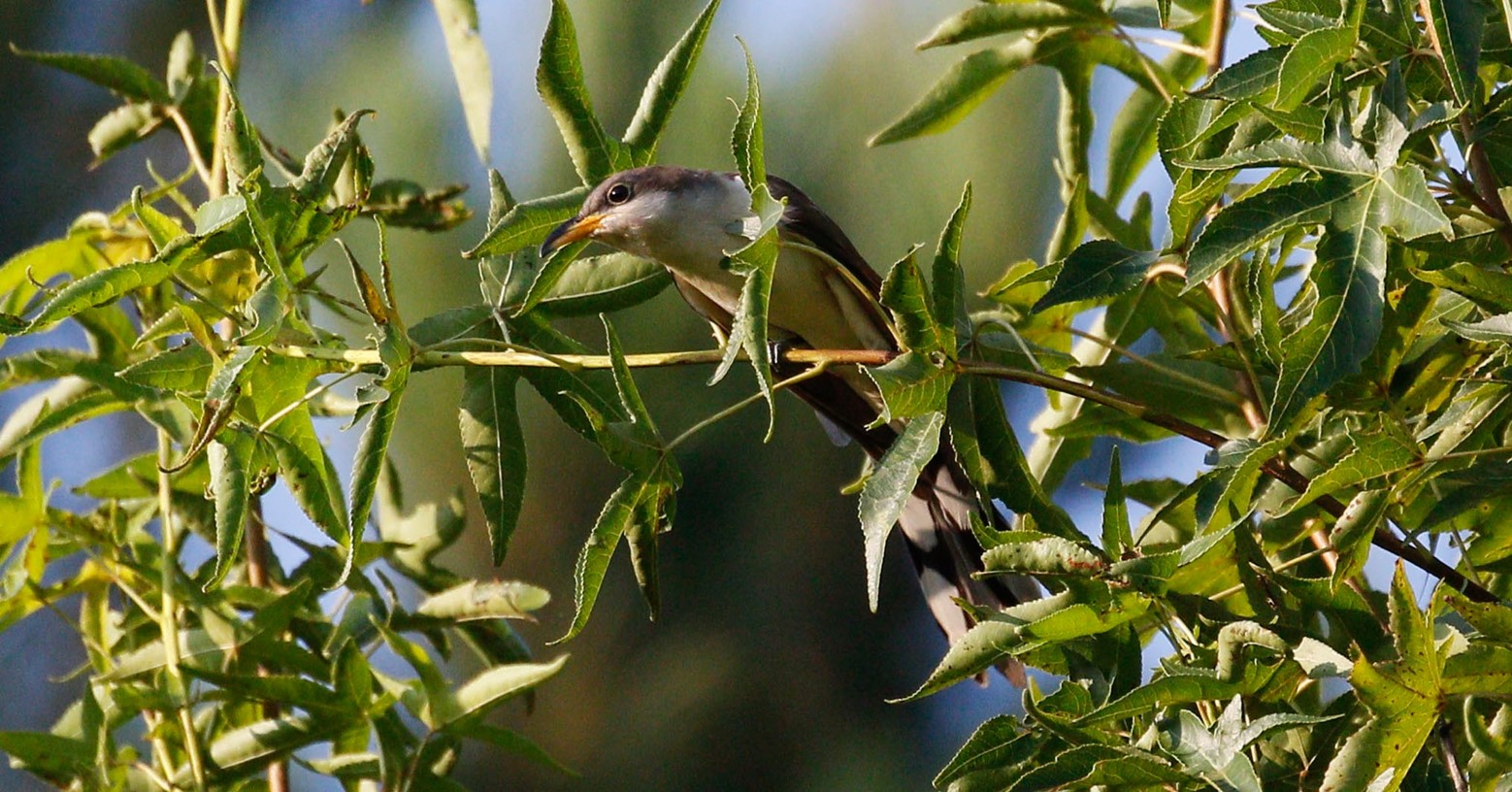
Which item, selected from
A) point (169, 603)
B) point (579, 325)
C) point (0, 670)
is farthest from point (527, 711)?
point (0, 670)

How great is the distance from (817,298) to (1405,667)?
7.16ft

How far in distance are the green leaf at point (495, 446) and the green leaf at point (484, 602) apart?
34 cm

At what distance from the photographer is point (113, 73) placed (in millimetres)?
2684

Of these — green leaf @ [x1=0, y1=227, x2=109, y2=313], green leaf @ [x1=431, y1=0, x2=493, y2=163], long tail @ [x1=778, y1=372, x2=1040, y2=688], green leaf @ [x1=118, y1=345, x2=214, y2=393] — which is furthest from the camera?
long tail @ [x1=778, y1=372, x2=1040, y2=688]

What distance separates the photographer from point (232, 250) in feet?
6.60

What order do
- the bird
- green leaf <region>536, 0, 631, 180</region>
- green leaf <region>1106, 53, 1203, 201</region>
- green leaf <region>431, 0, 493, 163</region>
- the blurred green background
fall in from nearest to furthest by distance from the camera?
green leaf <region>536, 0, 631, 180</region> → green leaf <region>431, 0, 493, 163</region> → green leaf <region>1106, 53, 1203, 201</region> → the bird → the blurred green background

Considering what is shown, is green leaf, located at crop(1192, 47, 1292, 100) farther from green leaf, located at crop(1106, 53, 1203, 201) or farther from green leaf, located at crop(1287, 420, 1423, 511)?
green leaf, located at crop(1106, 53, 1203, 201)

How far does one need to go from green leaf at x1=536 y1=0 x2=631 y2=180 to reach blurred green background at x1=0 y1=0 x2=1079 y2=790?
382 cm

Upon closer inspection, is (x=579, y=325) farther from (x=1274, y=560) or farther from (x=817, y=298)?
(x=1274, y=560)

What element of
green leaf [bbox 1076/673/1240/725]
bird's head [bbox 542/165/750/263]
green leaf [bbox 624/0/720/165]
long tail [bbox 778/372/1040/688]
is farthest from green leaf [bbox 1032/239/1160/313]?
bird's head [bbox 542/165/750/263]

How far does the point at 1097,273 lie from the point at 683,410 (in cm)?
461

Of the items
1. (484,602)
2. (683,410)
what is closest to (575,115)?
(484,602)

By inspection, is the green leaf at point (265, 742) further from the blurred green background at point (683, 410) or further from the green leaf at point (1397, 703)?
the blurred green background at point (683, 410)

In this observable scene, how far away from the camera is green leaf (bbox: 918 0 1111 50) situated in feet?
7.93
